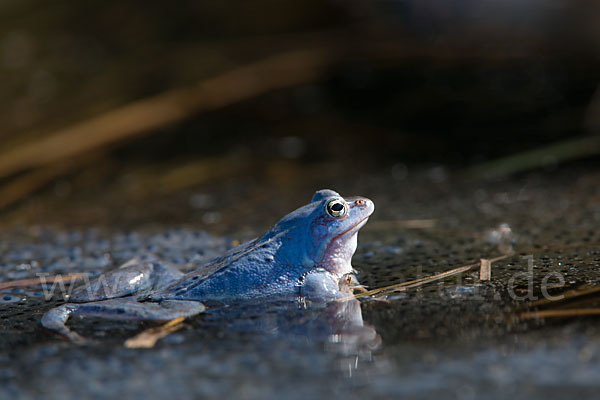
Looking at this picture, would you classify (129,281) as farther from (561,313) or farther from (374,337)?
(561,313)

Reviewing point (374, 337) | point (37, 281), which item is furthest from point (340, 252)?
point (37, 281)

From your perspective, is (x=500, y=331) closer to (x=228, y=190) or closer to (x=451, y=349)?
(x=451, y=349)

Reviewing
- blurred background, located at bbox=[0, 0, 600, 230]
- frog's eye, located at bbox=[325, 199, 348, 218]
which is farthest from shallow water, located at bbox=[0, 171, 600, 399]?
blurred background, located at bbox=[0, 0, 600, 230]

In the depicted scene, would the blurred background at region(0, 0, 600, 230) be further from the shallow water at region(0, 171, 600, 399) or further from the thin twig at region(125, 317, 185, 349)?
the thin twig at region(125, 317, 185, 349)

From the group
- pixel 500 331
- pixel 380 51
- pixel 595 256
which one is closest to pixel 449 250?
pixel 595 256

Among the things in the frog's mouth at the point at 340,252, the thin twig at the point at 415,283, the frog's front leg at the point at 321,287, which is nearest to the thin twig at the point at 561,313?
the thin twig at the point at 415,283

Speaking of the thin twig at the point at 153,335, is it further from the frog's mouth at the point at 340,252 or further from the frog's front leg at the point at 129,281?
the frog's mouth at the point at 340,252

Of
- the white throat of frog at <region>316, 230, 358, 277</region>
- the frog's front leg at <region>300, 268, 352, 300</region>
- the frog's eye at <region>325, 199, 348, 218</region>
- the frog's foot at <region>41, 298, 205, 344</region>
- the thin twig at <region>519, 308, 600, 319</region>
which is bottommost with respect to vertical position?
the frog's foot at <region>41, 298, 205, 344</region>
